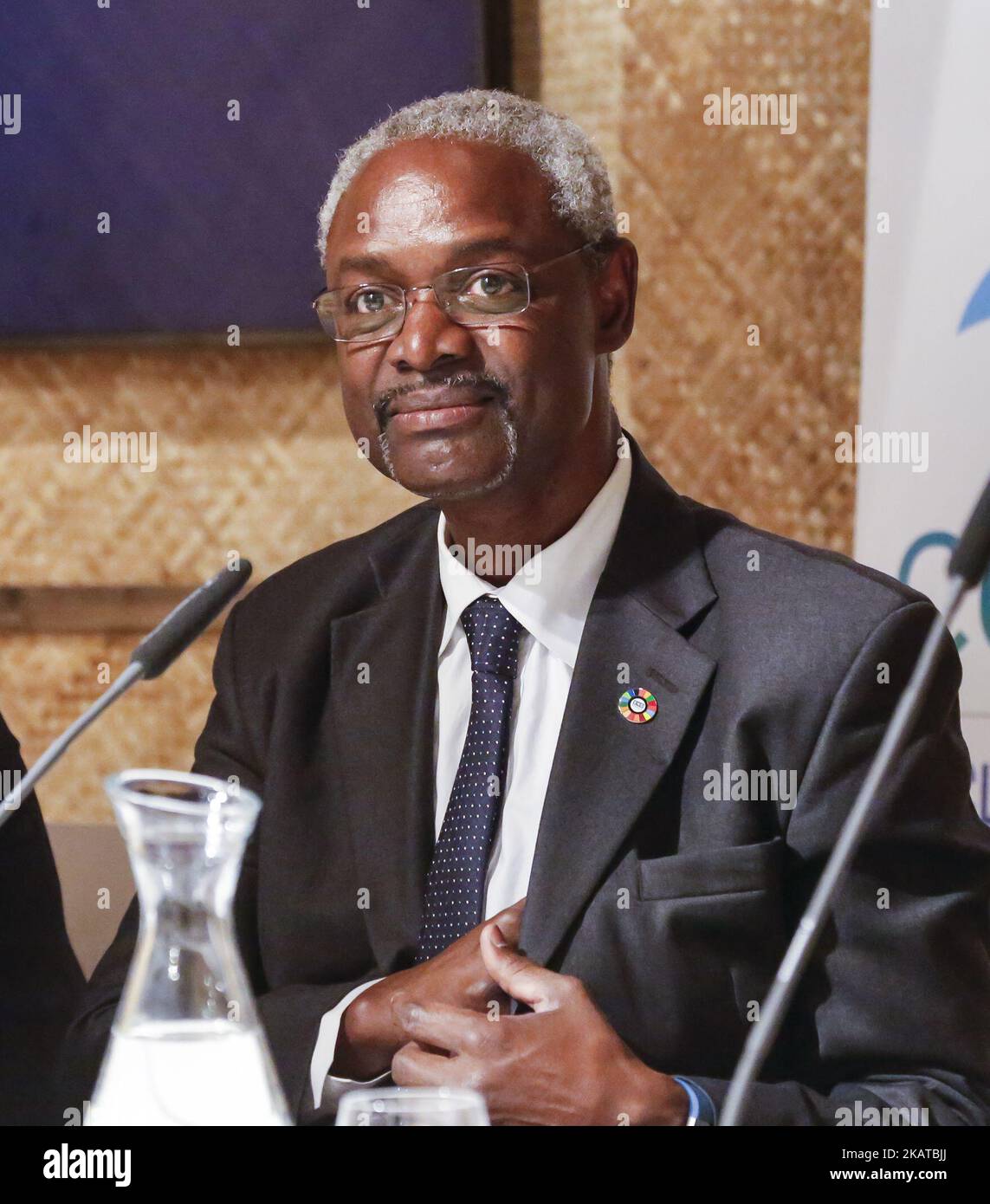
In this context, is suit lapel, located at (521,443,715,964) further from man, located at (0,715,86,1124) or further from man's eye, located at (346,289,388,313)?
man, located at (0,715,86,1124)

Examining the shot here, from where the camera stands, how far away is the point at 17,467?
190 centimetres

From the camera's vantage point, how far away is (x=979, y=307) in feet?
5.48

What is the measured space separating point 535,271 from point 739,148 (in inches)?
27.2

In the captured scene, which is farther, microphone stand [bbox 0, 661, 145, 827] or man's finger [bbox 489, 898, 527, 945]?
man's finger [bbox 489, 898, 527, 945]

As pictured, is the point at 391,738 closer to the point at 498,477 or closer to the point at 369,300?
the point at 498,477

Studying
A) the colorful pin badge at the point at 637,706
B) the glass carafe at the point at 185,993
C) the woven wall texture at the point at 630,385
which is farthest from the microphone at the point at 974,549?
the woven wall texture at the point at 630,385

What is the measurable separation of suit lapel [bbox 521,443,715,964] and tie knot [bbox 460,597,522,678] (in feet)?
0.21

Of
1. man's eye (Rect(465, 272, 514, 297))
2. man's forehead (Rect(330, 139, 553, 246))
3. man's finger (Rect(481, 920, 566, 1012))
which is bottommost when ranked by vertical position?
man's finger (Rect(481, 920, 566, 1012))

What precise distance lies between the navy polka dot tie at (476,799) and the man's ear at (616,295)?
28 cm

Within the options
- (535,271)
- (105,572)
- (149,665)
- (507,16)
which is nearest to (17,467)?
(105,572)

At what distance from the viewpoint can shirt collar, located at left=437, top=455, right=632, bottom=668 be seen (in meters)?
1.20

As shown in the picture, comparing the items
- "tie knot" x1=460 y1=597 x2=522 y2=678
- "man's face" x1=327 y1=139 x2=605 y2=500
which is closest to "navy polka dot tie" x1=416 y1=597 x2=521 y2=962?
"tie knot" x1=460 y1=597 x2=522 y2=678

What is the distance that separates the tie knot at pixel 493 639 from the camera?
1178mm

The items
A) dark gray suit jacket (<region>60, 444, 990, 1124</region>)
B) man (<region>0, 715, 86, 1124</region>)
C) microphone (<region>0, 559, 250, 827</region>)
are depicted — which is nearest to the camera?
microphone (<region>0, 559, 250, 827</region>)
